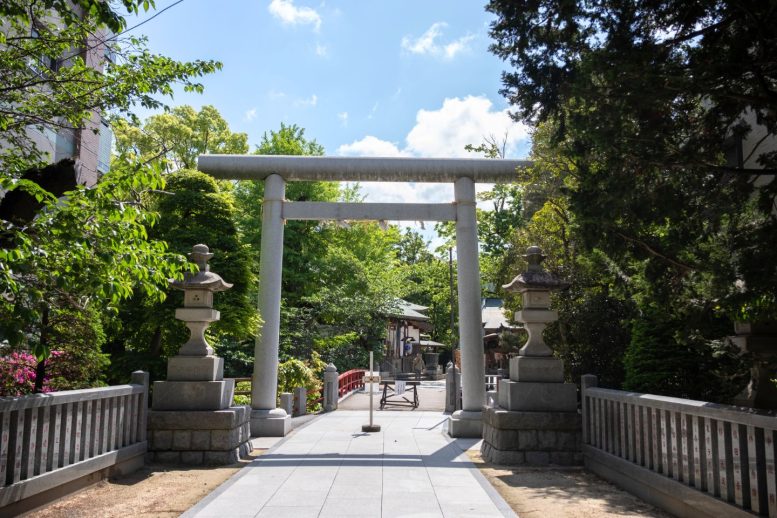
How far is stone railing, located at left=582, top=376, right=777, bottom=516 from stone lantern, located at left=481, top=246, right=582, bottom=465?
0.58m

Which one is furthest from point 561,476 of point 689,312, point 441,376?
point 441,376

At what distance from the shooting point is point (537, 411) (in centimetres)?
A: 884

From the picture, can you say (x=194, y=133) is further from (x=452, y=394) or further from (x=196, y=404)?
(x=196, y=404)

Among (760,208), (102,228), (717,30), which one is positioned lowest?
(102,228)

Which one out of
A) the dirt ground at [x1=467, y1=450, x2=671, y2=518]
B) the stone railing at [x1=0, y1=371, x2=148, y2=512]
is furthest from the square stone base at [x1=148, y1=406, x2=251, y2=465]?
the dirt ground at [x1=467, y1=450, x2=671, y2=518]

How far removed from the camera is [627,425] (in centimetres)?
712

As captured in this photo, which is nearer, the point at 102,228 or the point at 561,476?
the point at 102,228

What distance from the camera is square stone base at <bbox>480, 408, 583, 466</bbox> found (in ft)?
28.6

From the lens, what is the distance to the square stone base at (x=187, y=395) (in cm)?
872

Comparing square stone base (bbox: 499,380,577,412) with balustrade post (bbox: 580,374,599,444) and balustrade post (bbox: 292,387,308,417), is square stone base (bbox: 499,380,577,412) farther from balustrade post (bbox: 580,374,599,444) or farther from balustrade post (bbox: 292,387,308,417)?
balustrade post (bbox: 292,387,308,417)

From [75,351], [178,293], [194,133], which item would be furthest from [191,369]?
[194,133]

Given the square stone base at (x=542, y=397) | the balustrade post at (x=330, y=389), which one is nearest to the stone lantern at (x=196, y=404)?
the square stone base at (x=542, y=397)

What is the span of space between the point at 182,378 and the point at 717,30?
8373mm

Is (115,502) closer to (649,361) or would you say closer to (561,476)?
(561,476)
